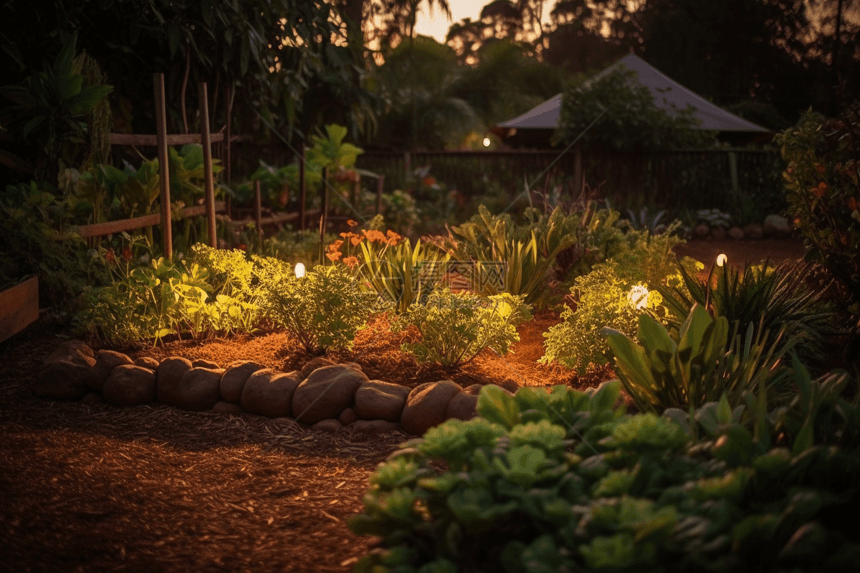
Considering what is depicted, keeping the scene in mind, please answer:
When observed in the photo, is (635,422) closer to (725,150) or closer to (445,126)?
(725,150)

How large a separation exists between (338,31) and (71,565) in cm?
886

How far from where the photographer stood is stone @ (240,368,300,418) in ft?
12.0

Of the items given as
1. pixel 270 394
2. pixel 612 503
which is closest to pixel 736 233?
pixel 270 394

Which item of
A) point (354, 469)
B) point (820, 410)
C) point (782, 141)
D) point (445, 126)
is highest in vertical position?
point (445, 126)

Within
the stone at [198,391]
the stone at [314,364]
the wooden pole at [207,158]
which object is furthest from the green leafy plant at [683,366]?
the wooden pole at [207,158]

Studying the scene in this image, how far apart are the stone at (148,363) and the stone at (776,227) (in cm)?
1228

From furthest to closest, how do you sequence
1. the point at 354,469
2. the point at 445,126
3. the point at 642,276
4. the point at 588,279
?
1. the point at 445,126
2. the point at 642,276
3. the point at 588,279
4. the point at 354,469

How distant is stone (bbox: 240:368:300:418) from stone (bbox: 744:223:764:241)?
1180cm

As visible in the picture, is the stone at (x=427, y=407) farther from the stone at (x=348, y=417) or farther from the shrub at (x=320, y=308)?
the shrub at (x=320, y=308)

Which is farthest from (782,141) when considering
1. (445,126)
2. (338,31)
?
(445,126)

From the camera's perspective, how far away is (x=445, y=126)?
2411 centimetres

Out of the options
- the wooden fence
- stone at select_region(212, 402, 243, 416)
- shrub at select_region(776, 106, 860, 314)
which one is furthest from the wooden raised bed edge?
the wooden fence

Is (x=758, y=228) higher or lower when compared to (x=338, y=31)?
lower

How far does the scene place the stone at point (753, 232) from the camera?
13.4m
